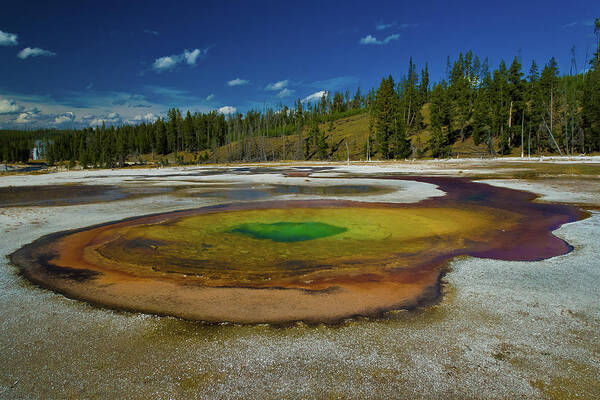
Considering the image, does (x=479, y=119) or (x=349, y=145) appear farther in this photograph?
(x=349, y=145)

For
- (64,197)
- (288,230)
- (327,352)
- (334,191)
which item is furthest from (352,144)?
(327,352)

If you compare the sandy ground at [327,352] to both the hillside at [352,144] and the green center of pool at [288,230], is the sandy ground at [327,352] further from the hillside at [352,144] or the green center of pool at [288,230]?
the hillside at [352,144]

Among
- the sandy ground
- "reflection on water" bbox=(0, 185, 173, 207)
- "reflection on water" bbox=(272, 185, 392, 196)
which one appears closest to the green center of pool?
the sandy ground

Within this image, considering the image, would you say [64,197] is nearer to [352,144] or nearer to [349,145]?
[349,145]

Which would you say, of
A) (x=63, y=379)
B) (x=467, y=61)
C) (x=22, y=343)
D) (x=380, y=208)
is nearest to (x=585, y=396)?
(x=63, y=379)

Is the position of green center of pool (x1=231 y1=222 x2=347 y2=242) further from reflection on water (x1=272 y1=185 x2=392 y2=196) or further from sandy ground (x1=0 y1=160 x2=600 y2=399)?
reflection on water (x1=272 y1=185 x2=392 y2=196)

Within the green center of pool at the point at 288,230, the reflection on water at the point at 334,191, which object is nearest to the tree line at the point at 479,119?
the reflection on water at the point at 334,191

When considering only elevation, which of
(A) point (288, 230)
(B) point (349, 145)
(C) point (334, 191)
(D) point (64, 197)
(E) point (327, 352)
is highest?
(B) point (349, 145)
